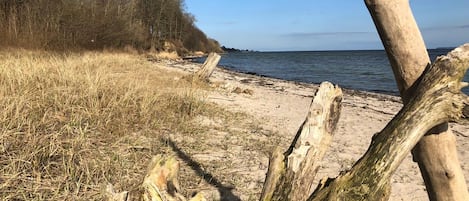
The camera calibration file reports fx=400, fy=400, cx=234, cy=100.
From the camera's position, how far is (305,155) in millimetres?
2209

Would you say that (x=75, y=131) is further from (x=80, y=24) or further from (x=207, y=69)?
(x=80, y=24)

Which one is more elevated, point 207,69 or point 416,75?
point 416,75

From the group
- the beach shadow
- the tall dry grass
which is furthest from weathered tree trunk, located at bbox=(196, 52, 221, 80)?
the beach shadow

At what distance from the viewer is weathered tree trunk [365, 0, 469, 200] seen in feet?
6.93

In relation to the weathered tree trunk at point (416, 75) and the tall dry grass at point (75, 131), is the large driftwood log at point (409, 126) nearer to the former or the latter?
the weathered tree trunk at point (416, 75)

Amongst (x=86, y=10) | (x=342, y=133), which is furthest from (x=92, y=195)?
(x=86, y=10)

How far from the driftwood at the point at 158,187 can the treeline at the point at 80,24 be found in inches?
407

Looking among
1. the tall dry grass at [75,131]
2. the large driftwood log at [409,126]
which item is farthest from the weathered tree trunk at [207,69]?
the large driftwood log at [409,126]

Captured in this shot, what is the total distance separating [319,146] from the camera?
2283 millimetres

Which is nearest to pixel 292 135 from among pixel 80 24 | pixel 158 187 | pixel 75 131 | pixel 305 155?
pixel 75 131

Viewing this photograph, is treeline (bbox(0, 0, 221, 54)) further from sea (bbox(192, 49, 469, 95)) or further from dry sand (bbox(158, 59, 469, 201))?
sea (bbox(192, 49, 469, 95))

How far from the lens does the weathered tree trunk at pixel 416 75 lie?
6.93 ft

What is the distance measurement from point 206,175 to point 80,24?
53.5 feet

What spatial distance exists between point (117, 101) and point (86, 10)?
16144mm
